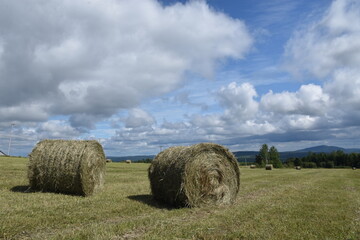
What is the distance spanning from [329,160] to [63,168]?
139 metres

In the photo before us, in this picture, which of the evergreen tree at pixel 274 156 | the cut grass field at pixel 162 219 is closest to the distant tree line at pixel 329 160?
the evergreen tree at pixel 274 156

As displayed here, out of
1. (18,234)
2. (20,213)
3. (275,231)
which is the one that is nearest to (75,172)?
(20,213)

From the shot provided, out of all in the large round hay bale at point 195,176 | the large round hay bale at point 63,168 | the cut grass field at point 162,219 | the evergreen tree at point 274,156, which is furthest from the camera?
the evergreen tree at point 274,156

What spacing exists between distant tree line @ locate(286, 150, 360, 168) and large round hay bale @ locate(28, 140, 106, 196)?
11396 centimetres

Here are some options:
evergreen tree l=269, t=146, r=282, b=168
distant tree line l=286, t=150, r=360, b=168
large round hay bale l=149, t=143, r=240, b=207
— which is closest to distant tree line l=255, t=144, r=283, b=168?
evergreen tree l=269, t=146, r=282, b=168

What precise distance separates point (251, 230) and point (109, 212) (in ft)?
12.5

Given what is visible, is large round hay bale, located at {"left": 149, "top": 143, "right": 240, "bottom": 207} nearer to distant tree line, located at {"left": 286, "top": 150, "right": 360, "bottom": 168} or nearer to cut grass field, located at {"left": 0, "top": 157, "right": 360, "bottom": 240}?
cut grass field, located at {"left": 0, "top": 157, "right": 360, "bottom": 240}

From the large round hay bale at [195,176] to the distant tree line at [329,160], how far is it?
4432 inches

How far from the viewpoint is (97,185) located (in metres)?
12.4

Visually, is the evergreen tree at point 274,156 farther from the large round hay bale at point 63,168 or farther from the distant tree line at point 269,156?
the large round hay bale at point 63,168

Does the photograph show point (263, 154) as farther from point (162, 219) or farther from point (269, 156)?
point (162, 219)

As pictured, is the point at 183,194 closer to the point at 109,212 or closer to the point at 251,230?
the point at 109,212

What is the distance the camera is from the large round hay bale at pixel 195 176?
9.78 meters

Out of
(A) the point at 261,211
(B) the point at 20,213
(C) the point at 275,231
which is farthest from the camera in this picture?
(A) the point at 261,211
